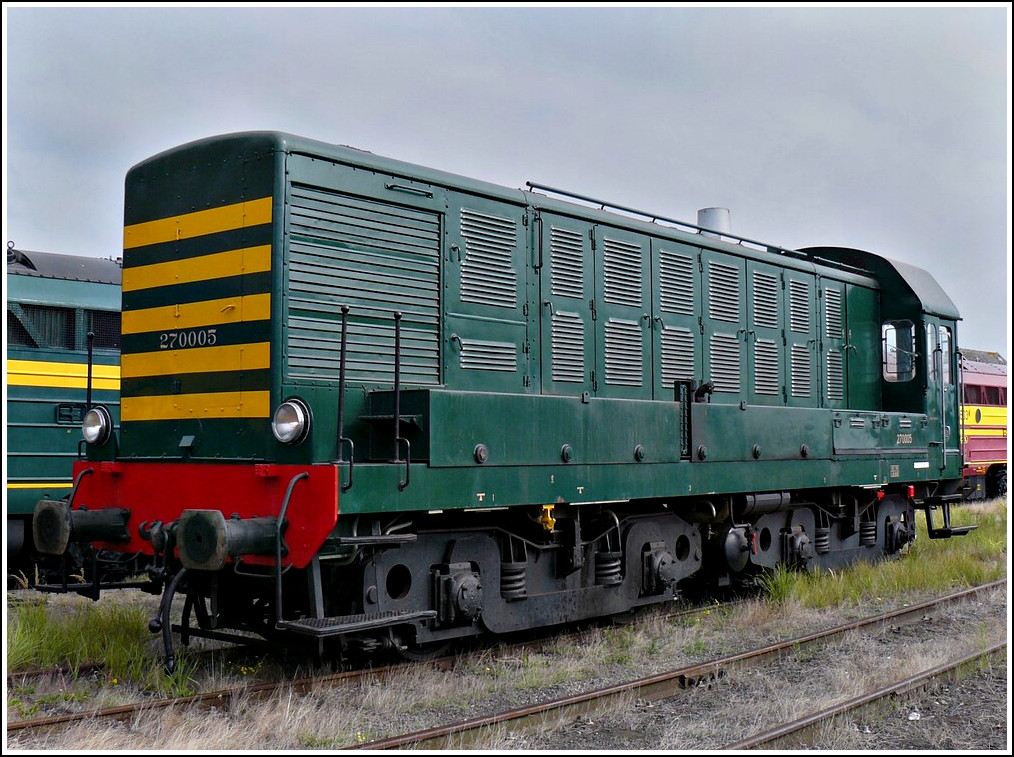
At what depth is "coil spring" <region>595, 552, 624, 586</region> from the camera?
7.71 meters

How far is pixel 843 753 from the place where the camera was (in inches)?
183

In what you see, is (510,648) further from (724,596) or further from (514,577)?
(724,596)

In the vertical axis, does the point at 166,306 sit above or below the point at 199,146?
below

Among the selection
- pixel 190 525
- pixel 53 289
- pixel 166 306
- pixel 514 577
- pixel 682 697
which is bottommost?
pixel 682 697

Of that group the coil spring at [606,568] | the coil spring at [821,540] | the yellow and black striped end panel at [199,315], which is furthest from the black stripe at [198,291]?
the coil spring at [821,540]

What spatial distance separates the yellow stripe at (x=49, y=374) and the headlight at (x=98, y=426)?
2.62m

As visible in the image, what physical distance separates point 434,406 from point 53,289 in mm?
5851

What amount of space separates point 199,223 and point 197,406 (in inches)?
48.4

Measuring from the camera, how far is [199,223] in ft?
21.3

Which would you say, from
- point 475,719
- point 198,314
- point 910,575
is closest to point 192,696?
point 475,719

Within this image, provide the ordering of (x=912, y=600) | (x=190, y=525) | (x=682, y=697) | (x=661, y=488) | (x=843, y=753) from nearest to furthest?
1. (x=843, y=753)
2. (x=190, y=525)
3. (x=682, y=697)
4. (x=661, y=488)
5. (x=912, y=600)

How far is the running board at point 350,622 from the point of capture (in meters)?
5.26

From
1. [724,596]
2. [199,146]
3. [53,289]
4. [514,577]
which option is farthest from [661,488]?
[53,289]

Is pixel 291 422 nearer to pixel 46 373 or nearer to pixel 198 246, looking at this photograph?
pixel 198 246
